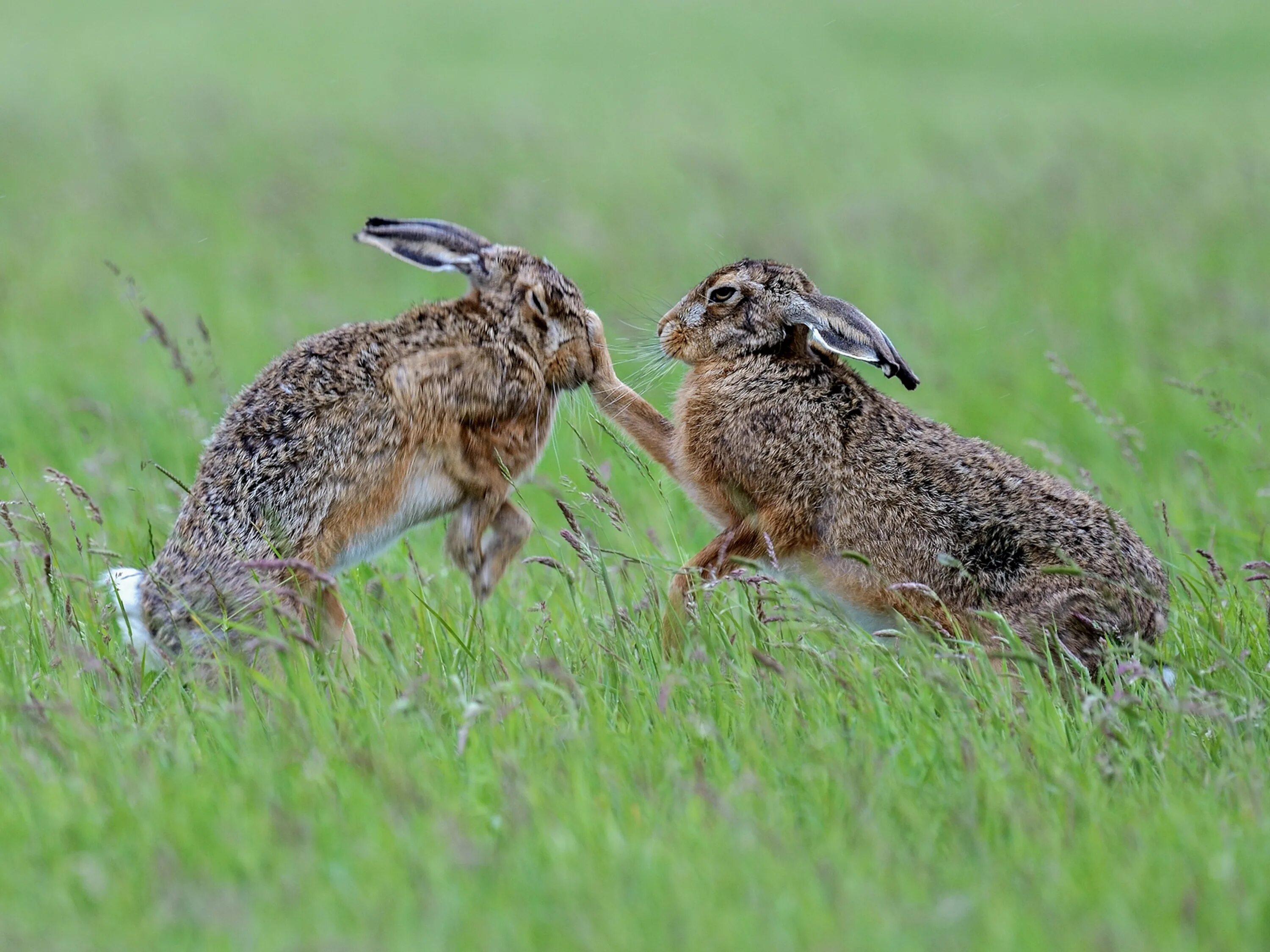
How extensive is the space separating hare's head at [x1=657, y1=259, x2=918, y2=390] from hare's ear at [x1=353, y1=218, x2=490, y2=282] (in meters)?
0.78

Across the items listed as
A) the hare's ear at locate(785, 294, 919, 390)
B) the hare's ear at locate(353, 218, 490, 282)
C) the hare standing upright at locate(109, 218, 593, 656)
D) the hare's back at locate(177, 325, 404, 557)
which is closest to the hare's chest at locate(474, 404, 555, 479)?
the hare standing upright at locate(109, 218, 593, 656)

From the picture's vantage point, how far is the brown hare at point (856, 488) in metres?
4.69

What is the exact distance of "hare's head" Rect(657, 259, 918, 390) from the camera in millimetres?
5668

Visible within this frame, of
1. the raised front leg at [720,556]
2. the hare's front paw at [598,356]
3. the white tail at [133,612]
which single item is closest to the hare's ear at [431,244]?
the hare's front paw at [598,356]

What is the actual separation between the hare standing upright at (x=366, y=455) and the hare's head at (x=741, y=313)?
0.49 m

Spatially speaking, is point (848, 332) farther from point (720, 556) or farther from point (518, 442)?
point (518, 442)

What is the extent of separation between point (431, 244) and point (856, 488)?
1809 millimetres

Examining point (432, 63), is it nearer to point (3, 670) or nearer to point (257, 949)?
point (3, 670)

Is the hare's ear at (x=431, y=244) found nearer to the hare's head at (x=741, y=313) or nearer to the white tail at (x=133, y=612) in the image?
the hare's head at (x=741, y=313)

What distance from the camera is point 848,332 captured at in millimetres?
5195

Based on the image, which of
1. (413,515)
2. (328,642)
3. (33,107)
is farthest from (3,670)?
(33,107)

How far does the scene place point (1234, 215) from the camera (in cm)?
1291

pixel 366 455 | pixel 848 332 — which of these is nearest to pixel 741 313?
pixel 848 332

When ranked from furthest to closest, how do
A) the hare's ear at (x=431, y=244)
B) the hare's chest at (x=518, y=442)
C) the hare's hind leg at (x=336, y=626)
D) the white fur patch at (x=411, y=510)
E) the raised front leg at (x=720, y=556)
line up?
the hare's ear at (x=431, y=244) → the hare's chest at (x=518, y=442) → the raised front leg at (x=720, y=556) → the white fur patch at (x=411, y=510) → the hare's hind leg at (x=336, y=626)
